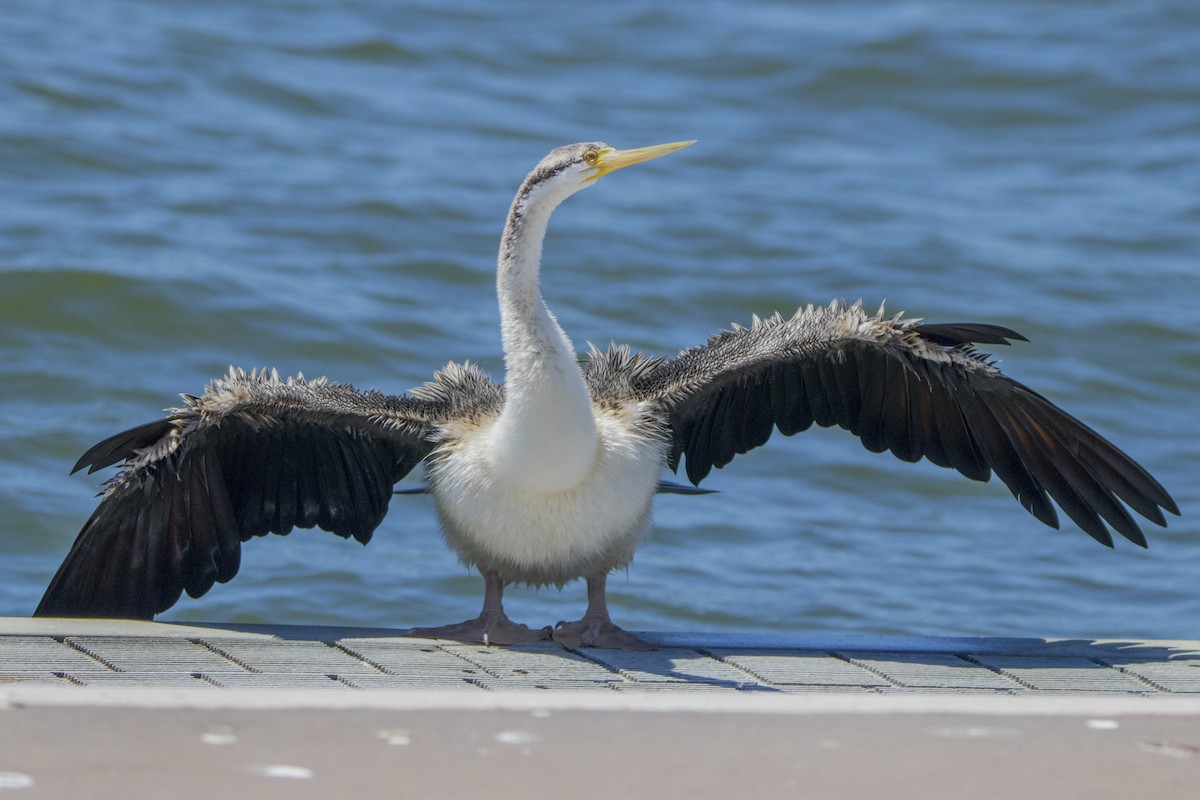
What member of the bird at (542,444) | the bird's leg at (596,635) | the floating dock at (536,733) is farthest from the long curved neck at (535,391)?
the floating dock at (536,733)

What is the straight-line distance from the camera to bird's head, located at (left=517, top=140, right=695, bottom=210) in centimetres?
557

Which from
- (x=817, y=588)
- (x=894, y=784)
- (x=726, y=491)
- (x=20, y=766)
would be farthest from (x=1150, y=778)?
(x=726, y=491)

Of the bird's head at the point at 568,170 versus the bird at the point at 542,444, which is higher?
the bird's head at the point at 568,170

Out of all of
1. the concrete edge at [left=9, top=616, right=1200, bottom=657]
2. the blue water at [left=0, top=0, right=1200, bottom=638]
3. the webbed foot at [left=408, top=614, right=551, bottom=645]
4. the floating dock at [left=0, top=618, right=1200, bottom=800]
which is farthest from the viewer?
the blue water at [left=0, top=0, right=1200, bottom=638]

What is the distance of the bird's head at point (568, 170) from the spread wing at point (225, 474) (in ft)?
A: 2.40

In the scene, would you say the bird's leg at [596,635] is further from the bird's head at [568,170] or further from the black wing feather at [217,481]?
the bird's head at [568,170]

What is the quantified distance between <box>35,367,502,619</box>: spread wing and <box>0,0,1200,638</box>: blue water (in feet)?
7.75

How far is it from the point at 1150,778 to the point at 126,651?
9.17 feet

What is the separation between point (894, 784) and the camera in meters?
3.62

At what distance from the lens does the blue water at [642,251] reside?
364 inches

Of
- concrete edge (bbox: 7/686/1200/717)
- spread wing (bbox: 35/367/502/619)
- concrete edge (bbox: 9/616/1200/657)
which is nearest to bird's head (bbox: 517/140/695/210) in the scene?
spread wing (bbox: 35/367/502/619)

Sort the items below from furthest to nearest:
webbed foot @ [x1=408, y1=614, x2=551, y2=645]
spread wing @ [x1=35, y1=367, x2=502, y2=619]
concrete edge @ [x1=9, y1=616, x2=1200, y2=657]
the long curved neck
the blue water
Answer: the blue water < spread wing @ [x1=35, y1=367, x2=502, y2=619] < webbed foot @ [x1=408, y1=614, x2=551, y2=645] < the long curved neck < concrete edge @ [x1=9, y1=616, x2=1200, y2=657]

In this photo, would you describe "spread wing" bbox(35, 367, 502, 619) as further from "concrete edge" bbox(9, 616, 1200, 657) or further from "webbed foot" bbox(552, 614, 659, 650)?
"webbed foot" bbox(552, 614, 659, 650)

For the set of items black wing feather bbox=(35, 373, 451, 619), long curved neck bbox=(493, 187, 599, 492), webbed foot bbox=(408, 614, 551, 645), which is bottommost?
webbed foot bbox=(408, 614, 551, 645)
